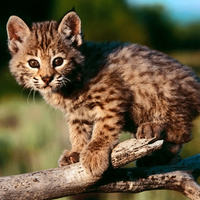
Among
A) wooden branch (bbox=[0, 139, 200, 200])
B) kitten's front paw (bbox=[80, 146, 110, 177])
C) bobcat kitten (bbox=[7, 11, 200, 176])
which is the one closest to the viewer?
wooden branch (bbox=[0, 139, 200, 200])

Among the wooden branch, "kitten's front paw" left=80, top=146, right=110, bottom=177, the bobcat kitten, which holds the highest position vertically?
the bobcat kitten

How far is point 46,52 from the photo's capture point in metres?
4.35

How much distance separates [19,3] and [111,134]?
11585 millimetres

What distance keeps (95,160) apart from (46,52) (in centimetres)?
91

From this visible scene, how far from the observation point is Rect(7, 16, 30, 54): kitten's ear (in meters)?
4.55

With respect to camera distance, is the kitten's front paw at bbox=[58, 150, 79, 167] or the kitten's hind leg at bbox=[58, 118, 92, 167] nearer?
the kitten's front paw at bbox=[58, 150, 79, 167]

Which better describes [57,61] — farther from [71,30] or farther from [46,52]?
[71,30]

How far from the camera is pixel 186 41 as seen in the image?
2241 centimetres

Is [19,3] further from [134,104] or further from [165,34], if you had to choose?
[134,104]

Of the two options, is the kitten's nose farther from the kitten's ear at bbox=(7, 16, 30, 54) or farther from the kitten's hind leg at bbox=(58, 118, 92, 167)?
the kitten's hind leg at bbox=(58, 118, 92, 167)

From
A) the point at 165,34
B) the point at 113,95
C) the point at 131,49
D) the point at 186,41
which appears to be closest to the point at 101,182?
the point at 113,95

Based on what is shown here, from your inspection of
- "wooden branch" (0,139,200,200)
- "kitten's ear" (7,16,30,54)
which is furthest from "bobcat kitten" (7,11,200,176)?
"wooden branch" (0,139,200,200)

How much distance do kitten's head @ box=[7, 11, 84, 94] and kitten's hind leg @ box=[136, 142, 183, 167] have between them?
0.85m

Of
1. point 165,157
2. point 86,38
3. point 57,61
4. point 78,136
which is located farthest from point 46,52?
point 86,38
